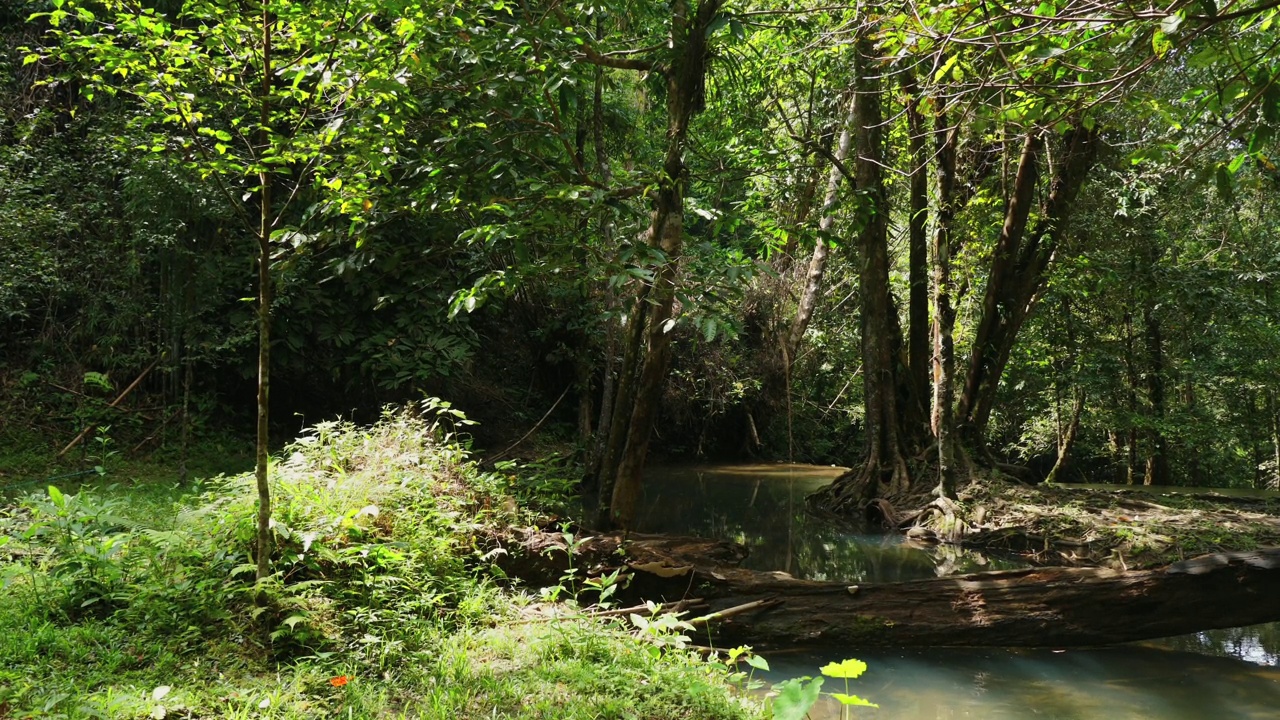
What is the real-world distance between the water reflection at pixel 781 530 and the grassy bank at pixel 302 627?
4125mm

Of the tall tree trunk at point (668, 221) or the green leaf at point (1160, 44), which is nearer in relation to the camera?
the green leaf at point (1160, 44)

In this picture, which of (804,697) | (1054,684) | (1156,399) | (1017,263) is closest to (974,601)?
(1054,684)

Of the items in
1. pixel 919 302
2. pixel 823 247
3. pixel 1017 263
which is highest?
pixel 823 247

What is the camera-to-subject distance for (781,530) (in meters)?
9.82

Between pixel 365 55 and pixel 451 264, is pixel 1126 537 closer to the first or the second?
pixel 365 55

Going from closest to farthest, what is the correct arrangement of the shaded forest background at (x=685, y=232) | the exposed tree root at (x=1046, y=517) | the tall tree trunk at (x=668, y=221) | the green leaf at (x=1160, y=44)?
the green leaf at (x=1160, y=44) → the shaded forest background at (x=685, y=232) → the tall tree trunk at (x=668, y=221) → the exposed tree root at (x=1046, y=517)

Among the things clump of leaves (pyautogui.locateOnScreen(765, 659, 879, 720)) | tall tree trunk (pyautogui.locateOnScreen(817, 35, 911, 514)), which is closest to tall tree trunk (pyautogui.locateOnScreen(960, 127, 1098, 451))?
tall tree trunk (pyautogui.locateOnScreen(817, 35, 911, 514))

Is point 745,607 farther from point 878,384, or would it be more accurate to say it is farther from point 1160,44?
point 878,384

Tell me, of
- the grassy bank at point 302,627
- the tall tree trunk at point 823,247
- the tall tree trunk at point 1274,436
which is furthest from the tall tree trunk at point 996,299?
the tall tree trunk at point 1274,436

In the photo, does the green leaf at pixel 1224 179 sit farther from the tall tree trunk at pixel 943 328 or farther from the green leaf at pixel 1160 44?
the tall tree trunk at pixel 943 328

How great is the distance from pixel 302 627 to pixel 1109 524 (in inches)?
333

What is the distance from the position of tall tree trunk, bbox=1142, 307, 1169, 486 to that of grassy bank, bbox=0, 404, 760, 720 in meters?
15.2

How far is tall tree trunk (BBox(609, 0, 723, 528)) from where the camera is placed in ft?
18.2

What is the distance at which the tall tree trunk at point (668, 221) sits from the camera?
18.2 feet
